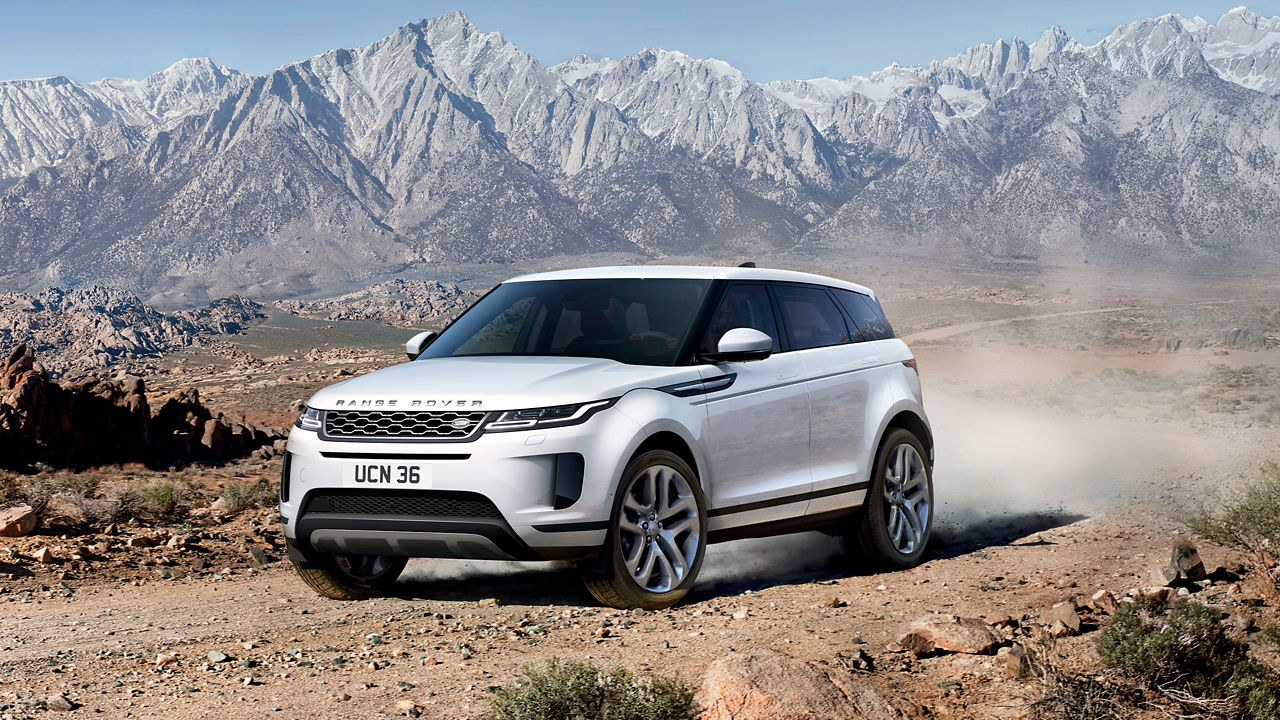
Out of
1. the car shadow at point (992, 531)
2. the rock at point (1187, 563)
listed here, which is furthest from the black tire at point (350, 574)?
the rock at point (1187, 563)

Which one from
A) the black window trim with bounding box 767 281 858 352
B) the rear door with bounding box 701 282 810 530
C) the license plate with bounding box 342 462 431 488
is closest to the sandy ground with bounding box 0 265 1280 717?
the rear door with bounding box 701 282 810 530

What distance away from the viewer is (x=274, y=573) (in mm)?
8922

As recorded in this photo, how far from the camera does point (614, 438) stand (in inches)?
233

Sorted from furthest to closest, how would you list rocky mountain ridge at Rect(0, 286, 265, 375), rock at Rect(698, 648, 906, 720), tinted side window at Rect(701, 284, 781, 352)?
1. rocky mountain ridge at Rect(0, 286, 265, 375)
2. tinted side window at Rect(701, 284, 781, 352)
3. rock at Rect(698, 648, 906, 720)

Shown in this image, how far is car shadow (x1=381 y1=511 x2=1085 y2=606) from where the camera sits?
279 inches

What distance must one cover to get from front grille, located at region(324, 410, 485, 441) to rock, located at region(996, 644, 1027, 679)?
2.60m

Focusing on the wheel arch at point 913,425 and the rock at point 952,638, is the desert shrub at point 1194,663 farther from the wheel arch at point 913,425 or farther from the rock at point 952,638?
the wheel arch at point 913,425

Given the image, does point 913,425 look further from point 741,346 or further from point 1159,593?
point 741,346

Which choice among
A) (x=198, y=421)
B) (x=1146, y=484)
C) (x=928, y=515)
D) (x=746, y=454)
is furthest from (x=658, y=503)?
(x=198, y=421)

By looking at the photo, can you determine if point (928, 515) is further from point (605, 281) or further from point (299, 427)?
Result: point (299, 427)

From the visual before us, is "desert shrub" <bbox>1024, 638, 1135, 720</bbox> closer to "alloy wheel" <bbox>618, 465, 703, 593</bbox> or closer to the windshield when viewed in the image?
"alloy wheel" <bbox>618, 465, 703, 593</bbox>

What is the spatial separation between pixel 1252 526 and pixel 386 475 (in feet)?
18.7

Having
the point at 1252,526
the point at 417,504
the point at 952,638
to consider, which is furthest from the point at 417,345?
the point at 1252,526

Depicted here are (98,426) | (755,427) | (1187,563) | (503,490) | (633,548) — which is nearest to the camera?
(503,490)
